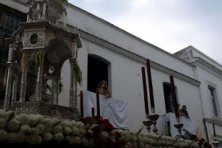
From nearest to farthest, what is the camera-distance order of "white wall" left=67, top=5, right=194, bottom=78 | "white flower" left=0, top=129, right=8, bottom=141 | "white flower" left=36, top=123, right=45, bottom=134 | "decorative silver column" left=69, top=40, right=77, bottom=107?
"white flower" left=0, top=129, right=8, bottom=141 < "white flower" left=36, top=123, right=45, bottom=134 < "decorative silver column" left=69, top=40, right=77, bottom=107 < "white wall" left=67, top=5, right=194, bottom=78

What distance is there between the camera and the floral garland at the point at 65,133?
8.01 feet

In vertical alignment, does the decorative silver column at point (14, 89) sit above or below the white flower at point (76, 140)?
above

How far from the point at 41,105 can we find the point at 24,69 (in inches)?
30.1

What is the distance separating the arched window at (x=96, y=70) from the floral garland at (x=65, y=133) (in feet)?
22.0

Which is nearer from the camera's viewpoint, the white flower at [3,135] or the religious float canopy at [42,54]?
the white flower at [3,135]

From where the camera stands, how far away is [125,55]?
11.0 m

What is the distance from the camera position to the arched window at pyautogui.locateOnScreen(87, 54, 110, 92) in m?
10.1

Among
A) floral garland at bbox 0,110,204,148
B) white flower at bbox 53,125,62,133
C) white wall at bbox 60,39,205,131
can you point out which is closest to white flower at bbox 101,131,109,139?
floral garland at bbox 0,110,204,148

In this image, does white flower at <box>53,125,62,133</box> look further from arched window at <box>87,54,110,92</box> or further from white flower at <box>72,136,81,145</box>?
arched window at <box>87,54,110,92</box>

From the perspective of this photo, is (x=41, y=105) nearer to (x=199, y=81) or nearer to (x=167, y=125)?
(x=167, y=125)

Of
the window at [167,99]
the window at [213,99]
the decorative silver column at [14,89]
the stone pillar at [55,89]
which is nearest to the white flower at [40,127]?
Result: the decorative silver column at [14,89]

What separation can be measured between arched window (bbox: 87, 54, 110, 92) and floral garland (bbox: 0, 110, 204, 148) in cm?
671

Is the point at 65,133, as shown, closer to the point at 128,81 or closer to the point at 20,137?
the point at 20,137

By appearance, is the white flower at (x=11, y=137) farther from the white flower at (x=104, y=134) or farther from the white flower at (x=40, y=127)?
the white flower at (x=104, y=134)
